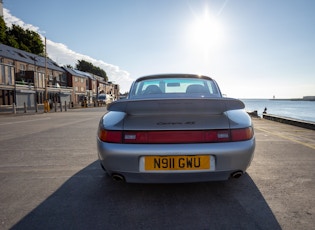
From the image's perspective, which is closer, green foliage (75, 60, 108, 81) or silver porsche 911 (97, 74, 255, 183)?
silver porsche 911 (97, 74, 255, 183)

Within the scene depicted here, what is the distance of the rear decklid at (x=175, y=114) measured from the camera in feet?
7.70

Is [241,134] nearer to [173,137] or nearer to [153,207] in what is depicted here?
[173,137]

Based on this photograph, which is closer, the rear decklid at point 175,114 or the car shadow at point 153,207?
the car shadow at point 153,207

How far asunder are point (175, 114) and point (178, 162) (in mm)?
497

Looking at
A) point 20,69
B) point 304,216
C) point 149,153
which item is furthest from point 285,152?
point 20,69

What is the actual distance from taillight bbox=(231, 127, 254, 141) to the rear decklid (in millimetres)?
114

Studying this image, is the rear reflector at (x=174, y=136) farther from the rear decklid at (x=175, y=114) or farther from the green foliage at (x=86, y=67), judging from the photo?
the green foliage at (x=86, y=67)

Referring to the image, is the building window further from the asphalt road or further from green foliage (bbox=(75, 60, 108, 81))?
green foliage (bbox=(75, 60, 108, 81))

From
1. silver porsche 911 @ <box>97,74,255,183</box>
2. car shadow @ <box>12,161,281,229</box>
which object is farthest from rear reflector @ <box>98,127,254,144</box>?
car shadow @ <box>12,161,281,229</box>

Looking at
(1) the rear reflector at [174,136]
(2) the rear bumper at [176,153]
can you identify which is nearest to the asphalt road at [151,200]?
(2) the rear bumper at [176,153]

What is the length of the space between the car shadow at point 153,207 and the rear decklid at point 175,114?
82cm

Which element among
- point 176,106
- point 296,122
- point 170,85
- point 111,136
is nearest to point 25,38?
point 296,122

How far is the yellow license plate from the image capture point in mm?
2254

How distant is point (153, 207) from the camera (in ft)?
7.60
